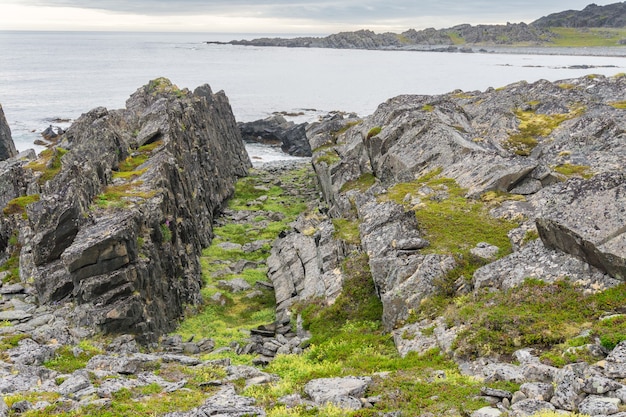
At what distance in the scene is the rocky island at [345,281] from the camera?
16047 mm

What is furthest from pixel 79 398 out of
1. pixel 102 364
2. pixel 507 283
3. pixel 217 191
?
pixel 217 191

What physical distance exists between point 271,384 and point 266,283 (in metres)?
22.3

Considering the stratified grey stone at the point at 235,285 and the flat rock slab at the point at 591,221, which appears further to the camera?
the stratified grey stone at the point at 235,285

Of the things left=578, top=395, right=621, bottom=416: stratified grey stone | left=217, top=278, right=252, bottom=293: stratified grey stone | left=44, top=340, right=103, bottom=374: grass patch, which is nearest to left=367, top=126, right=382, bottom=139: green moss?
left=217, top=278, right=252, bottom=293: stratified grey stone

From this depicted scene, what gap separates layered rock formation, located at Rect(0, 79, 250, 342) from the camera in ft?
93.1

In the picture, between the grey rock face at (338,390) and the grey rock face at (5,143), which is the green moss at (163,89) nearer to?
the grey rock face at (5,143)

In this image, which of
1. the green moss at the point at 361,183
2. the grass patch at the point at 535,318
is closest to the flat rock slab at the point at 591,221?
the grass patch at the point at 535,318

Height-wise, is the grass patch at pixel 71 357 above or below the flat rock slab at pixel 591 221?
below

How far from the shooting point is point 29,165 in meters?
49.4

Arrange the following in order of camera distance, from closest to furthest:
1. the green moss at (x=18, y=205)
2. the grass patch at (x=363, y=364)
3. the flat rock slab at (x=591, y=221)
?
1. the grass patch at (x=363, y=364)
2. the flat rock slab at (x=591, y=221)
3. the green moss at (x=18, y=205)

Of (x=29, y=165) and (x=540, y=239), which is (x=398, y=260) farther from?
(x=29, y=165)

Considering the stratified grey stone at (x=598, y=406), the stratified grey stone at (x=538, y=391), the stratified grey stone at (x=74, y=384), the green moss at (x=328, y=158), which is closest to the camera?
the stratified grey stone at (x=598, y=406)

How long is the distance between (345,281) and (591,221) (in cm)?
1318

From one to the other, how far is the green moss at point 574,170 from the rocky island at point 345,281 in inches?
20.5
